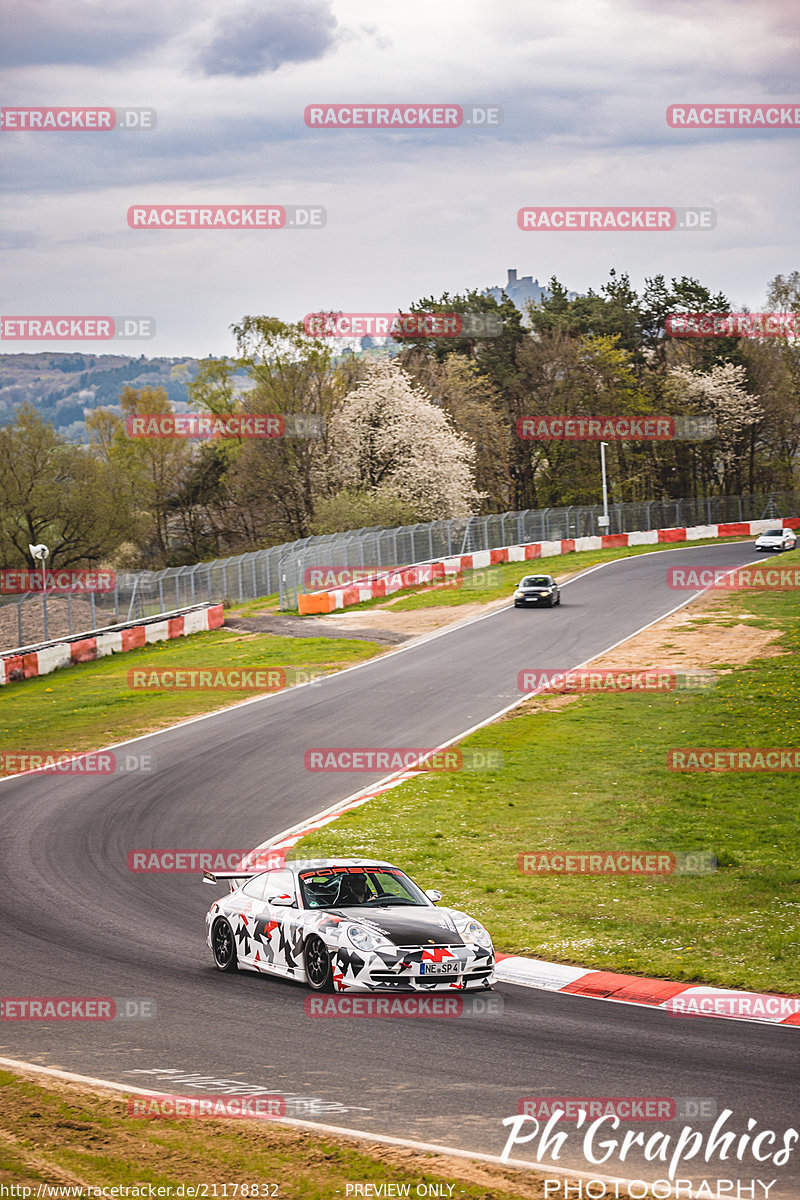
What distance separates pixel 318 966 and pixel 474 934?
1.61 meters

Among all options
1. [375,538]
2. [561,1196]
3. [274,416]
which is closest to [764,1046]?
[561,1196]

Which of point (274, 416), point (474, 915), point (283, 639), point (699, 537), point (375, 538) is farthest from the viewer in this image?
point (274, 416)

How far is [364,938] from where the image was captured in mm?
11539

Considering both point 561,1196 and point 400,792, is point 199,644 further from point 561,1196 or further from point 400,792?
point 561,1196

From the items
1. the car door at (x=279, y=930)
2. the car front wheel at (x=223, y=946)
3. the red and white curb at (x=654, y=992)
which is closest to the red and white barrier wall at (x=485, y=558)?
the car front wheel at (x=223, y=946)

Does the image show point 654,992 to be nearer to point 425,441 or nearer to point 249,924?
point 249,924

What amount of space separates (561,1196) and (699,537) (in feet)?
220

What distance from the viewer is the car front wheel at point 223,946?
12844 mm

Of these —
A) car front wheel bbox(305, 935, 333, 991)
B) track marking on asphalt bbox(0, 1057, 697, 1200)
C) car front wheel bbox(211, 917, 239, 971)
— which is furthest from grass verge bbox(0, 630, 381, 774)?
track marking on asphalt bbox(0, 1057, 697, 1200)

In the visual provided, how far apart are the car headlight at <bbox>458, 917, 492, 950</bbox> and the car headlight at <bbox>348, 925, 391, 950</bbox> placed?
2.90 ft

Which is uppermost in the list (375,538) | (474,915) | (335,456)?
(335,456)

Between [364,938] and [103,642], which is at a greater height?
[103,642]

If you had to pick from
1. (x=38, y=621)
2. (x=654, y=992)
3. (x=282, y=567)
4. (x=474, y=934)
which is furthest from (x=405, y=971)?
(x=282, y=567)

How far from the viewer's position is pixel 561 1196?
22.8 feet
